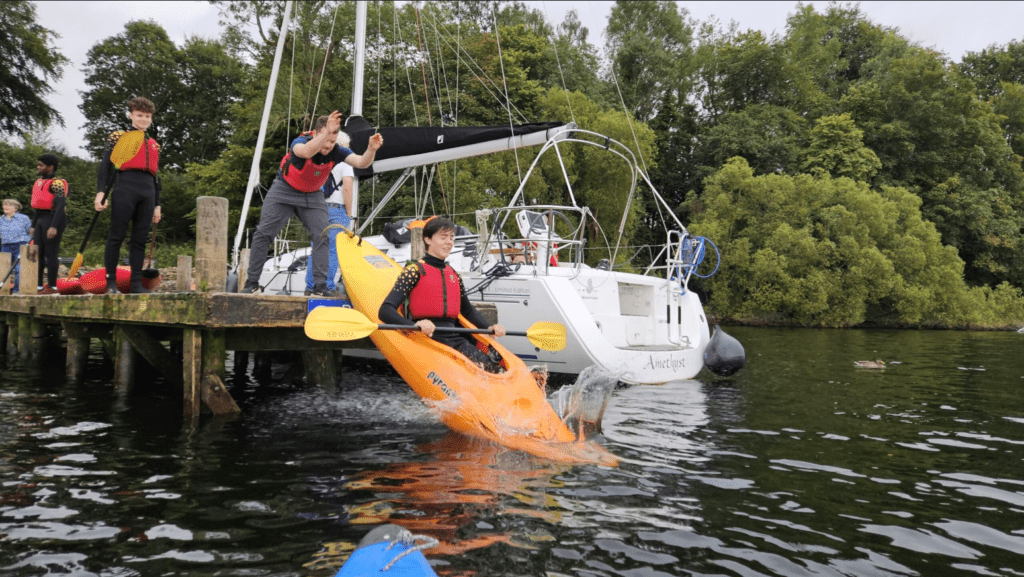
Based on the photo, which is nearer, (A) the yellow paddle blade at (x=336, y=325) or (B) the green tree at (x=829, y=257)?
(A) the yellow paddle blade at (x=336, y=325)

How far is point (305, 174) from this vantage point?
5.97 metres

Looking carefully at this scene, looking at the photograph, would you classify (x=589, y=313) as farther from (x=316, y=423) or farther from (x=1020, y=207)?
(x=1020, y=207)

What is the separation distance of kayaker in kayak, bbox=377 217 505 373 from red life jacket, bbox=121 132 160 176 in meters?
2.47

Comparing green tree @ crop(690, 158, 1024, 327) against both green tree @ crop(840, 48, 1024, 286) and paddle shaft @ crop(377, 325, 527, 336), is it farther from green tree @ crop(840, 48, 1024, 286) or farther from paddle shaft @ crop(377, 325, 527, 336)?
paddle shaft @ crop(377, 325, 527, 336)

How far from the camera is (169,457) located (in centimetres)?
455

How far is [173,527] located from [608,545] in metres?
2.02

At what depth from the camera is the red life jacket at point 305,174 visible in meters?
5.94

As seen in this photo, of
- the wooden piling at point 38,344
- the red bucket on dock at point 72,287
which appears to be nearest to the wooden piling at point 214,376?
the red bucket on dock at point 72,287

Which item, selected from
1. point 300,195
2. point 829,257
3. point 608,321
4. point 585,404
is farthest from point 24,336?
point 829,257

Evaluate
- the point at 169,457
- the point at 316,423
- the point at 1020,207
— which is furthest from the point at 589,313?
the point at 1020,207

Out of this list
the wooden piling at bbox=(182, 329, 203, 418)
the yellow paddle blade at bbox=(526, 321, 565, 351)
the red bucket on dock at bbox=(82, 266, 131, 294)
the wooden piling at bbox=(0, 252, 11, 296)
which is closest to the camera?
the wooden piling at bbox=(182, 329, 203, 418)

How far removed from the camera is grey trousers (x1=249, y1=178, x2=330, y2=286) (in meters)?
5.96

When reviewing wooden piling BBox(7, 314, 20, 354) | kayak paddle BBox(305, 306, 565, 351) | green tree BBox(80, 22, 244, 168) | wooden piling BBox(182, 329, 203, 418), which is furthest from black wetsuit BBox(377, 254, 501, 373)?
green tree BBox(80, 22, 244, 168)

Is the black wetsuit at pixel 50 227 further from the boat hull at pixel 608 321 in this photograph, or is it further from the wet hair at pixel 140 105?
the boat hull at pixel 608 321
